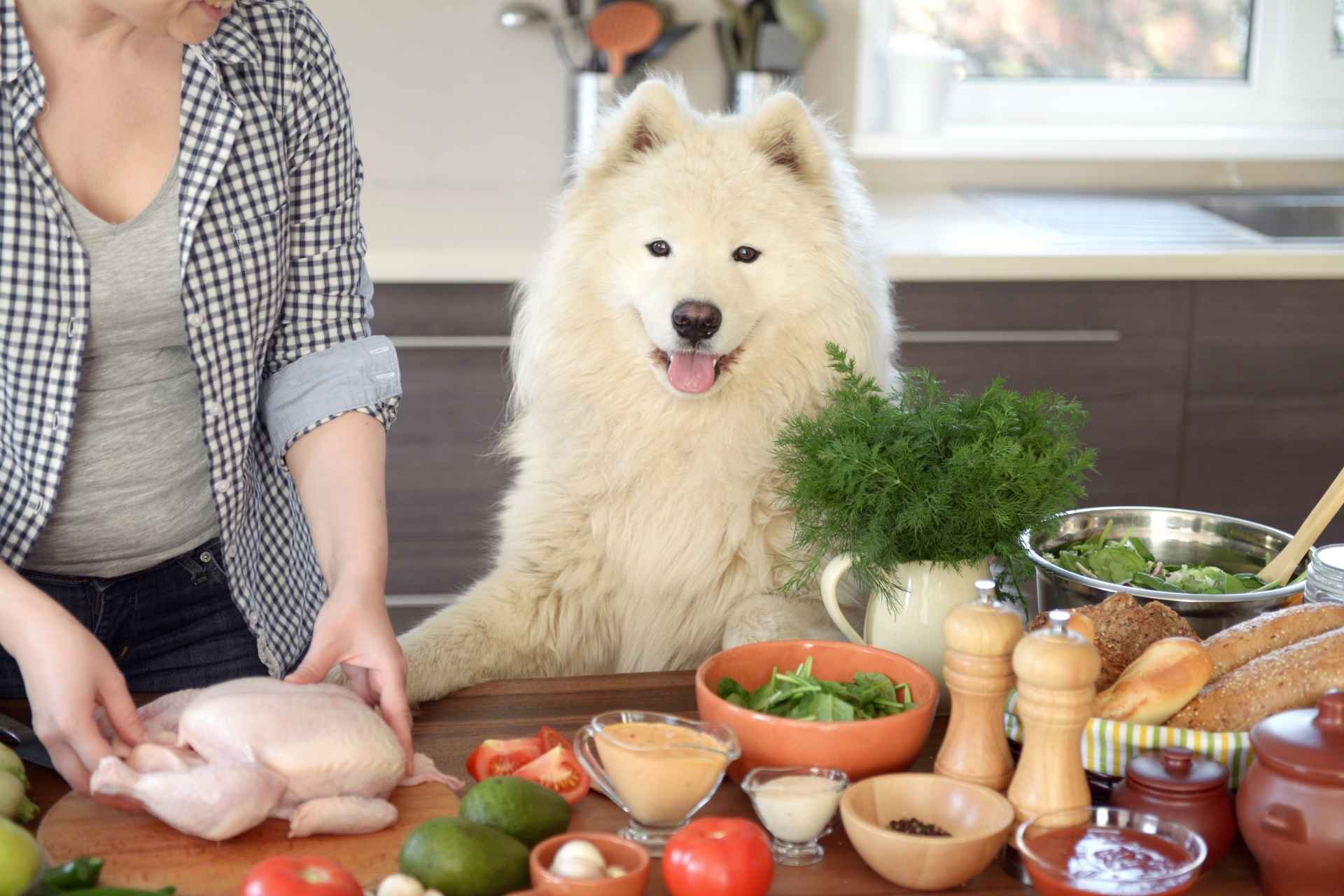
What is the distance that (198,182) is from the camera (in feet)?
3.97

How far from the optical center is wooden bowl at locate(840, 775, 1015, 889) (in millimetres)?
846

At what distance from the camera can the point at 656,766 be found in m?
0.89

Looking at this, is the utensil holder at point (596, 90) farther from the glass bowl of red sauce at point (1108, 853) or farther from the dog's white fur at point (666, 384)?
the glass bowl of red sauce at point (1108, 853)

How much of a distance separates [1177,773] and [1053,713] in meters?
0.09

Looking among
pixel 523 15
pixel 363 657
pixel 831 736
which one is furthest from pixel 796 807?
pixel 523 15

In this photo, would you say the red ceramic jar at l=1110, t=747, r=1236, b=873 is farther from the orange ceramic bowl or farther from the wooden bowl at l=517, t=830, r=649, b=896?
the wooden bowl at l=517, t=830, r=649, b=896

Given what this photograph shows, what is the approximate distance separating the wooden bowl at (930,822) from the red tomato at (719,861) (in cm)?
7

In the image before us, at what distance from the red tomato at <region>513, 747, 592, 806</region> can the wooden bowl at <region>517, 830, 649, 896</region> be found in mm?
103

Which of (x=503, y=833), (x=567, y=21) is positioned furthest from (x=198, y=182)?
(x=567, y=21)

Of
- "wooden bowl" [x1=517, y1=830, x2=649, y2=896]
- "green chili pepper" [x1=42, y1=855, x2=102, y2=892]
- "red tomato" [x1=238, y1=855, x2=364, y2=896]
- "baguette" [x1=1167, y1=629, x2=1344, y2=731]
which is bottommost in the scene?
"green chili pepper" [x1=42, y1=855, x2=102, y2=892]

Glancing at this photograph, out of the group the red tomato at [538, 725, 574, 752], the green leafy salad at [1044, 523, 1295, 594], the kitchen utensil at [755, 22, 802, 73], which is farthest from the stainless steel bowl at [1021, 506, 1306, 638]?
the kitchen utensil at [755, 22, 802, 73]

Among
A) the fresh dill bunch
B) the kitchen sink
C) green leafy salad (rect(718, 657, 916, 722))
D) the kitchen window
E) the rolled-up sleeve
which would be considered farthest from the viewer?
the kitchen window

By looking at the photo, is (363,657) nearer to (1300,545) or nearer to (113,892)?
(113,892)

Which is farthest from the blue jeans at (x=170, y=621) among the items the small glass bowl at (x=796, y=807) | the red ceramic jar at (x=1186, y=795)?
the red ceramic jar at (x=1186, y=795)
